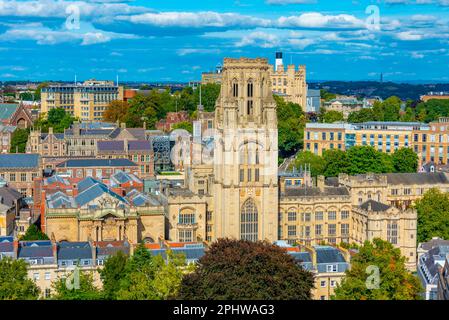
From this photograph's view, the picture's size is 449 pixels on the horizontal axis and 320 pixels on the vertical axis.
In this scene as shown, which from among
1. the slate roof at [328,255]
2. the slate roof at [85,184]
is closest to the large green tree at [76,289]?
the slate roof at [328,255]

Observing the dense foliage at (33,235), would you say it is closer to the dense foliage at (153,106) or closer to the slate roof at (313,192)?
the slate roof at (313,192)

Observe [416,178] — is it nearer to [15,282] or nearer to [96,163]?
[96,163]

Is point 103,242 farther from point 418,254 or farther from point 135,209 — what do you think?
point 418,254

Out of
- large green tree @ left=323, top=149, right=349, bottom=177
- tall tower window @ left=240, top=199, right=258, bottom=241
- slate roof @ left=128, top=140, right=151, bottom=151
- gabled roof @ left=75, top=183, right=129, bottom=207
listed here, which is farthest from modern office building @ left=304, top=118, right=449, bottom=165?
gabled roof @ left=75, top=183, right=129, bottom=207

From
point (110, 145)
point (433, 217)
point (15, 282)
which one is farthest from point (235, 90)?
point (110, 145)
